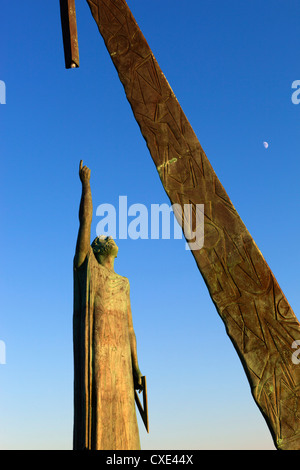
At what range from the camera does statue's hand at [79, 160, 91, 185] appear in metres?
5.17

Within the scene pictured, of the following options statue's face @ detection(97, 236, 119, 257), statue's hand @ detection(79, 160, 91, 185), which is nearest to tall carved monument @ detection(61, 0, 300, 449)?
statue's hand @ detection(79, 160, 91, 185)

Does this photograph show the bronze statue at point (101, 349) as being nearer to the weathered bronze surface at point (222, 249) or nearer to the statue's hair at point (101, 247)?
the statue's hair at point (101, 247)

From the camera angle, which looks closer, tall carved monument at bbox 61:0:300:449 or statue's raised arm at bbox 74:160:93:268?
tall carved monument at bbox 61:0:300:449

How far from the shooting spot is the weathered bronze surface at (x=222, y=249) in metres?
4.33

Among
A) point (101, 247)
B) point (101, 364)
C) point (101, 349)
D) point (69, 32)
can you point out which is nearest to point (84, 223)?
point (101, 247)

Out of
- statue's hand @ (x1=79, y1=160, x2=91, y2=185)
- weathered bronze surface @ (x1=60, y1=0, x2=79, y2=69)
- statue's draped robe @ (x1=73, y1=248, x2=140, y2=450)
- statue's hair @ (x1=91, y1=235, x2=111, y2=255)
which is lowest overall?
statue's draped robe @ (x1=73, y1=248, x2=140, y2=450)

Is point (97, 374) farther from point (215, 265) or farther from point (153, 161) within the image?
point (153, 161)

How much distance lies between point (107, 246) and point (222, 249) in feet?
3.78

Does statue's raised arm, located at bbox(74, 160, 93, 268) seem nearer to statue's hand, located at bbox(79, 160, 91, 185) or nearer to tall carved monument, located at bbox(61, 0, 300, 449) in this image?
statue's hand, located at bbox(79, 160, 91, 185)

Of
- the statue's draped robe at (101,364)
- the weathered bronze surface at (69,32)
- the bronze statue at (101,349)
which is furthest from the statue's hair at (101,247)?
the weathered bronze surface at (69,32)

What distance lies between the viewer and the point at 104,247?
5332 millimetres
